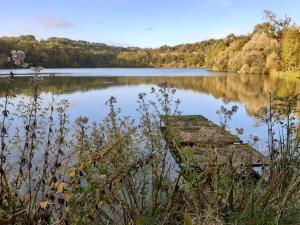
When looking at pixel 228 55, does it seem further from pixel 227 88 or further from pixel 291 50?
pixel 227 88

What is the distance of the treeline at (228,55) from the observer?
4984cm

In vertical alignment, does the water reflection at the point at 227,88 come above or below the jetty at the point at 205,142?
below

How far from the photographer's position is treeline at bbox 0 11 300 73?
49.8m

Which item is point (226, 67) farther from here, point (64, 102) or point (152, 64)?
point (64, 102)

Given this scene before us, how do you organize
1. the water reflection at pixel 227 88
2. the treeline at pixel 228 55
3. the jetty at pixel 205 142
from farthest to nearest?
the treeline at pixel 228 55, the water reflection at pixel 227 88, the jetty at pixel 205 142

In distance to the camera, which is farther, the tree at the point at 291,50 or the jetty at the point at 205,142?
the tree at the point at 291,50

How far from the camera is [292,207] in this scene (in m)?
3.10

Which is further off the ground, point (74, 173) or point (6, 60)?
point (6, 60)

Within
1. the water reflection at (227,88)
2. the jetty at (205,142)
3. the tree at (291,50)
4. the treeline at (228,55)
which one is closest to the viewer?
the jetty at (205,142)

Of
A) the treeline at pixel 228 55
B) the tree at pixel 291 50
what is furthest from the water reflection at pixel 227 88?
the tree at pixel 291 50

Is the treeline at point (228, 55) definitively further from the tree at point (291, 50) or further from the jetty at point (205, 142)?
the jetty at point (205, 142)

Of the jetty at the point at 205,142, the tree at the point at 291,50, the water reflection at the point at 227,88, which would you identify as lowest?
the water reflection at the point at 227,88

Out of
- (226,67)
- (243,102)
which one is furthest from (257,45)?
(243,102)

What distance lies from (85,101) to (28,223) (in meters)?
16.8
